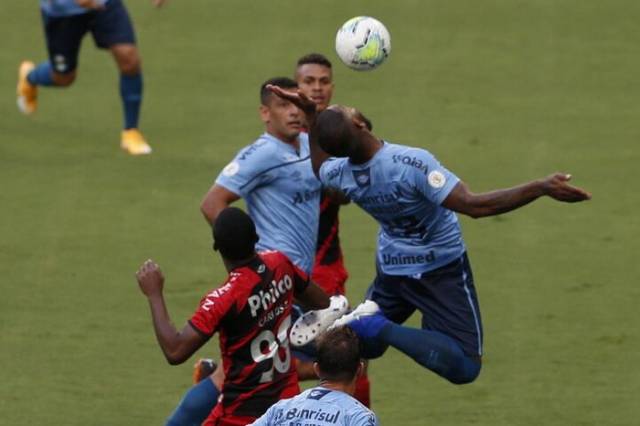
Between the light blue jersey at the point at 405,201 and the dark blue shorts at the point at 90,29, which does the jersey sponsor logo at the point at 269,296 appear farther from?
the dark blue shorts at the point at 90,29

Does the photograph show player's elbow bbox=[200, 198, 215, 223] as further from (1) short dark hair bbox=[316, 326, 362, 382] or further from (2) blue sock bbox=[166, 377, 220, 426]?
(1) short dark hair bbox=[316, 326, 362, 382]

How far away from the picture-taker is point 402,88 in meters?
16.9

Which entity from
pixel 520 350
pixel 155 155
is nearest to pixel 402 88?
pixel 155 155

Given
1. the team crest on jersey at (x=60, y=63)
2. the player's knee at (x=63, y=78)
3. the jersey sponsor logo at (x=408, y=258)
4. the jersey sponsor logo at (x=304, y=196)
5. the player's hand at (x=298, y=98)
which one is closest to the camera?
the player's hand at (x=298, y=98)

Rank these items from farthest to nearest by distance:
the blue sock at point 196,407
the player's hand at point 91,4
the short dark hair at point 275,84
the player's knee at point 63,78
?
the player's knee at point 63,78 → the player's hand at point 91,4 → the short dark hair at point 275,84 → the blue sock at point 196,407

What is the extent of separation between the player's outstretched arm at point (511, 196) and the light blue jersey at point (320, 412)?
1.75 m

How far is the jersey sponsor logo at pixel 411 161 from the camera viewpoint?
28.3 ft

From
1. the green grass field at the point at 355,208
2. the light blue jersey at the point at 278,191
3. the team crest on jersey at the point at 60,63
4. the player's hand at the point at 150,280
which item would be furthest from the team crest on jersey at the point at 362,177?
the team crest on jersey at the point at 60,63

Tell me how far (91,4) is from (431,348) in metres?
6.82

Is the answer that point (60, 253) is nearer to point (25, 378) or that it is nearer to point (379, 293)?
point (25, 378)

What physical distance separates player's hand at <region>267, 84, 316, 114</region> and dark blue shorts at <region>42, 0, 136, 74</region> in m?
6.06

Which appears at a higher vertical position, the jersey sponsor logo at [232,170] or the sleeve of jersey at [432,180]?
the sleeve of jersey at [432,180]

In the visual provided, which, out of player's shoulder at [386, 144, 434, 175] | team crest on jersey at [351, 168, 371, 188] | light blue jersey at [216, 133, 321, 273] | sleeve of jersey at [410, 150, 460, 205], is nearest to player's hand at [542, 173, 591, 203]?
sleeve of jersey at [410, 150, 460, 205]

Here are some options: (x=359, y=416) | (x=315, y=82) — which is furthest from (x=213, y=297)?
(x=315, y=82)
